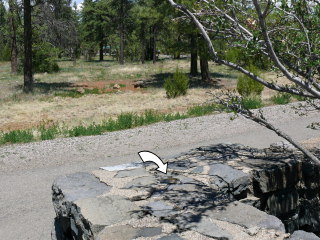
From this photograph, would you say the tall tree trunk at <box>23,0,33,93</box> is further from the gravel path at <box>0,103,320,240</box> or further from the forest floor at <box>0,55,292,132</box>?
the gravel path at <box>0,103,320,240</box>

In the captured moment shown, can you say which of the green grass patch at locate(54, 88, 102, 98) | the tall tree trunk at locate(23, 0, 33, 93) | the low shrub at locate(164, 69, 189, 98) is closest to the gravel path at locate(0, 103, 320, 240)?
the low shrub at locate(164, 69, 189, 98)

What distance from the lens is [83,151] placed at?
8.21m

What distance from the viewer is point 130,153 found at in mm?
8133

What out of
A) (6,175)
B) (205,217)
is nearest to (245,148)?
(205,217)

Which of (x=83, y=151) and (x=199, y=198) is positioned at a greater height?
(x=199, y=198)

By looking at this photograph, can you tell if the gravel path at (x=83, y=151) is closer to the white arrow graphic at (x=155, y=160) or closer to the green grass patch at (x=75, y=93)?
the white arrow graphic at (x=155, y=160)

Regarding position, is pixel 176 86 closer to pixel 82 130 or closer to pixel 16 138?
pixel 82 130

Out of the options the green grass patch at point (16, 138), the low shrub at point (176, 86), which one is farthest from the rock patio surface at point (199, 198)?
the low shrub at point (176, 86)

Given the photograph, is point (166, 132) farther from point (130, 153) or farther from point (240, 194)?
point (240, 194)

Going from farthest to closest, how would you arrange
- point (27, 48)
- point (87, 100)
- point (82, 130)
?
point (27, 48) < point (87, 100) < point (82, 130)

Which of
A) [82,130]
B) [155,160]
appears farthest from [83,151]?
[155,160]

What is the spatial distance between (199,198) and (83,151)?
14.9ft

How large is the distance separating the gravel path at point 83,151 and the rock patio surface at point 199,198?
686 mm

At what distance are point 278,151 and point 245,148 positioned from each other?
511 mm
